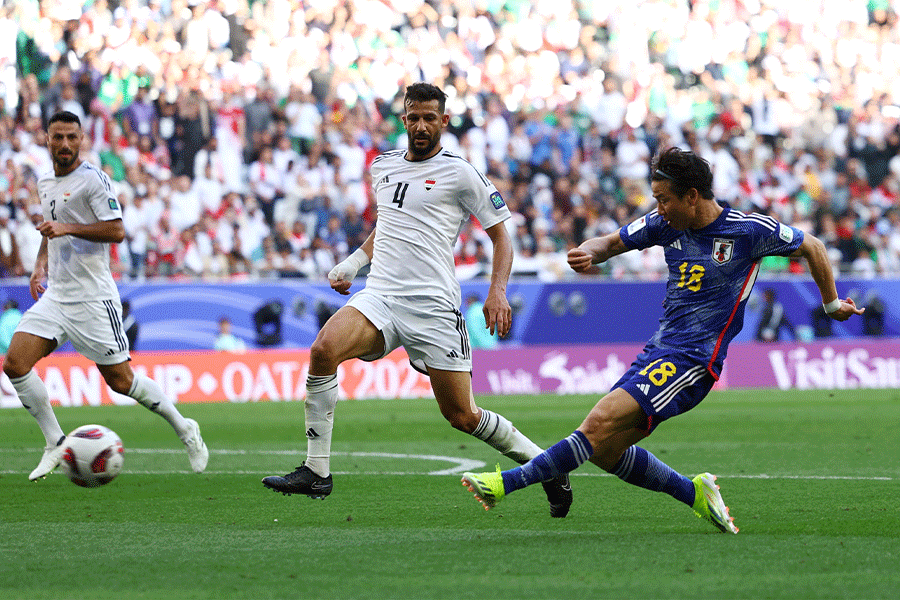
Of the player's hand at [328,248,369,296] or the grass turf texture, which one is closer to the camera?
the grass turf texture

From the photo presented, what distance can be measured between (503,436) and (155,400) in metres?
3.15

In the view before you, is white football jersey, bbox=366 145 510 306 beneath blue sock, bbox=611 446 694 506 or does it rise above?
above

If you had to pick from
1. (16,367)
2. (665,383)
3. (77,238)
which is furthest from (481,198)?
(16,367)

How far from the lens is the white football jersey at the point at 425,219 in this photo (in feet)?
23.0

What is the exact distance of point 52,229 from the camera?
8.31m

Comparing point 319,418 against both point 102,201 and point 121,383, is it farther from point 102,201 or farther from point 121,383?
point 102,201

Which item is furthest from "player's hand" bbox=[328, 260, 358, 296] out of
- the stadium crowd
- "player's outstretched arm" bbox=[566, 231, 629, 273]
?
the stadium crowd

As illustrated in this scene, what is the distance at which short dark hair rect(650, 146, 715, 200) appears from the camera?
19.2ft

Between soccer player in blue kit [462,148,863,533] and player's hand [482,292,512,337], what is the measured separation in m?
0.67

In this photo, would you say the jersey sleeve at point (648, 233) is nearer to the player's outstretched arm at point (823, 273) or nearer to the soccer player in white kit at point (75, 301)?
the player's outstretched arm at point (823, 273)

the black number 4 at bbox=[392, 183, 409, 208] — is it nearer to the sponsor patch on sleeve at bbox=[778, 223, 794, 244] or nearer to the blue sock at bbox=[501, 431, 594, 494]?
the blue sock at bbox=[501, 431, 594, 494]

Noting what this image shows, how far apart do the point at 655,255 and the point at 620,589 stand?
16251mm

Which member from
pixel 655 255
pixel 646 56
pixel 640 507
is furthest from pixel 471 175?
pixel 646 56

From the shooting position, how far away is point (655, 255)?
66.9ft
